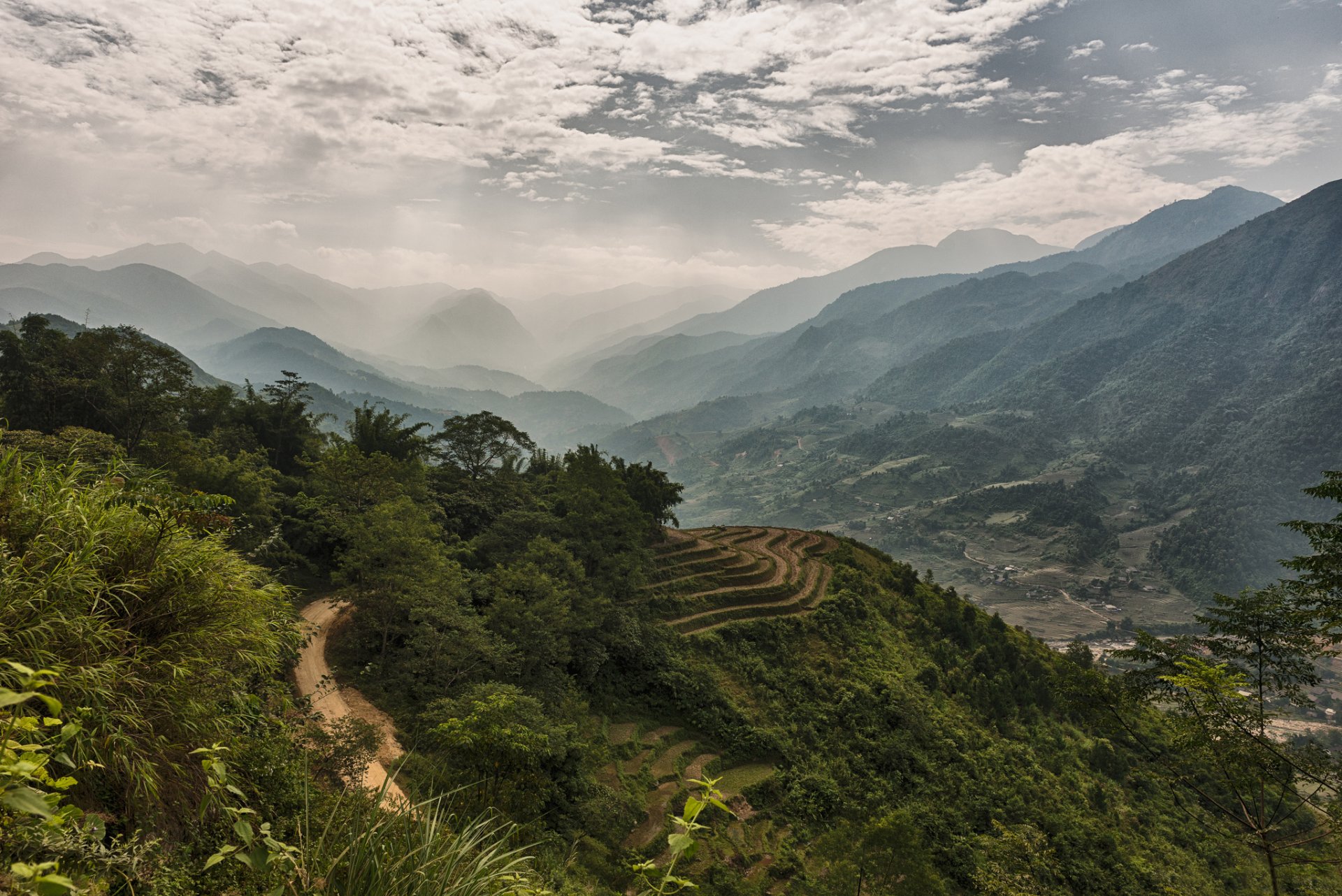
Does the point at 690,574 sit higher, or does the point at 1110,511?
the point at 690,574

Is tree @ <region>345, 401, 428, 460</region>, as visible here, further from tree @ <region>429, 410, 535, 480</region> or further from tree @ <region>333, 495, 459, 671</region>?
tree @ <region>333, 495, 459, 671</region>

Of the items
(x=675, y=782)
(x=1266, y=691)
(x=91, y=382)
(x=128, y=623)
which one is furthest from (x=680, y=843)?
(x=91, y=382)

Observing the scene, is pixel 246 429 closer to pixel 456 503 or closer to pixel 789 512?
pixel 456 503

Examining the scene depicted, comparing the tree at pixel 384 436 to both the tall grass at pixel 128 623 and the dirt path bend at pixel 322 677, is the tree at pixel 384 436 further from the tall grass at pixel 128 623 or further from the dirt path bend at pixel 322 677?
the tall grass at pixel 128 623

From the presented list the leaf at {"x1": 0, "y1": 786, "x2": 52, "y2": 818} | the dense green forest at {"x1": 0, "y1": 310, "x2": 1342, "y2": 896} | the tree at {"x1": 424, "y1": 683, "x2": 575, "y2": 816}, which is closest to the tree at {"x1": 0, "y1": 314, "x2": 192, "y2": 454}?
the dense green forest at {"x1": 0, "y1": 310, "x2": 1342, "y2": 896}

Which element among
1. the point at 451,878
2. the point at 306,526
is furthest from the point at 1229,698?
the point at 306,526
